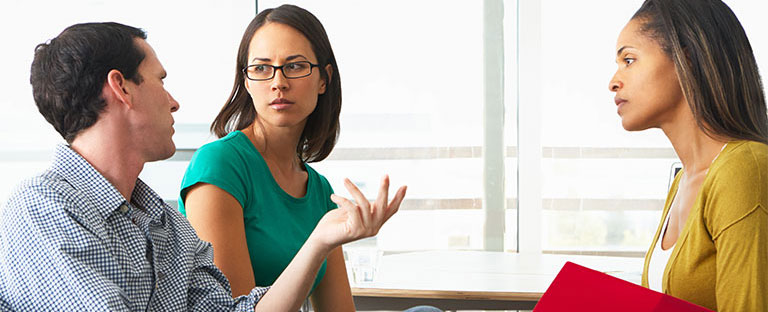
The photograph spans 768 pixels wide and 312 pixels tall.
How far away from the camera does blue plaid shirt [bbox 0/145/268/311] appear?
3.25 ft

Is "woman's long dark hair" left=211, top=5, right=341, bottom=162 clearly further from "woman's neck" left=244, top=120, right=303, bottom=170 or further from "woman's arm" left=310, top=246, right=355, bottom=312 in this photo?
"woman's arm" left=310, top=246, right=355, bottom=312

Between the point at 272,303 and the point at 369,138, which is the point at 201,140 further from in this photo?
the point at 272,303

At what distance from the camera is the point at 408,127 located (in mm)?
3537

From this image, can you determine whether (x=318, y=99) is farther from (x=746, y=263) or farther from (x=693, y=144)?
(x=746, y=263)

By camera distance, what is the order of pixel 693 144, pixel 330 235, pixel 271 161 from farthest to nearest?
pixel 271 161, pixel 693 144, pixel 330 235

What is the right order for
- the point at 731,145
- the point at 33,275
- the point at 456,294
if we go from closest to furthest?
the point at 33,275 < the point at 731,145 < the point at 456,294

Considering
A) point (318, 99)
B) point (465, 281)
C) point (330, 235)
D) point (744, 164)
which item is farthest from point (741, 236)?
point (318, 99)

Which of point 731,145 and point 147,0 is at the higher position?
point 147,0

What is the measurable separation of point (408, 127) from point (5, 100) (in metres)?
2.07

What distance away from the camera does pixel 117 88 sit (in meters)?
1.14

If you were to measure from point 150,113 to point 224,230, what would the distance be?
0.45 meters

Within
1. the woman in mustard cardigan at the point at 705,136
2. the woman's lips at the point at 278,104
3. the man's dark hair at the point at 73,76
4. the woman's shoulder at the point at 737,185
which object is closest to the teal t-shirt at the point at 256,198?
the woman's lips at the point at 278,104

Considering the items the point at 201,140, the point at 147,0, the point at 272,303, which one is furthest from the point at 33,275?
the point at 147,0

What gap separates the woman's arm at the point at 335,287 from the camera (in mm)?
1890
